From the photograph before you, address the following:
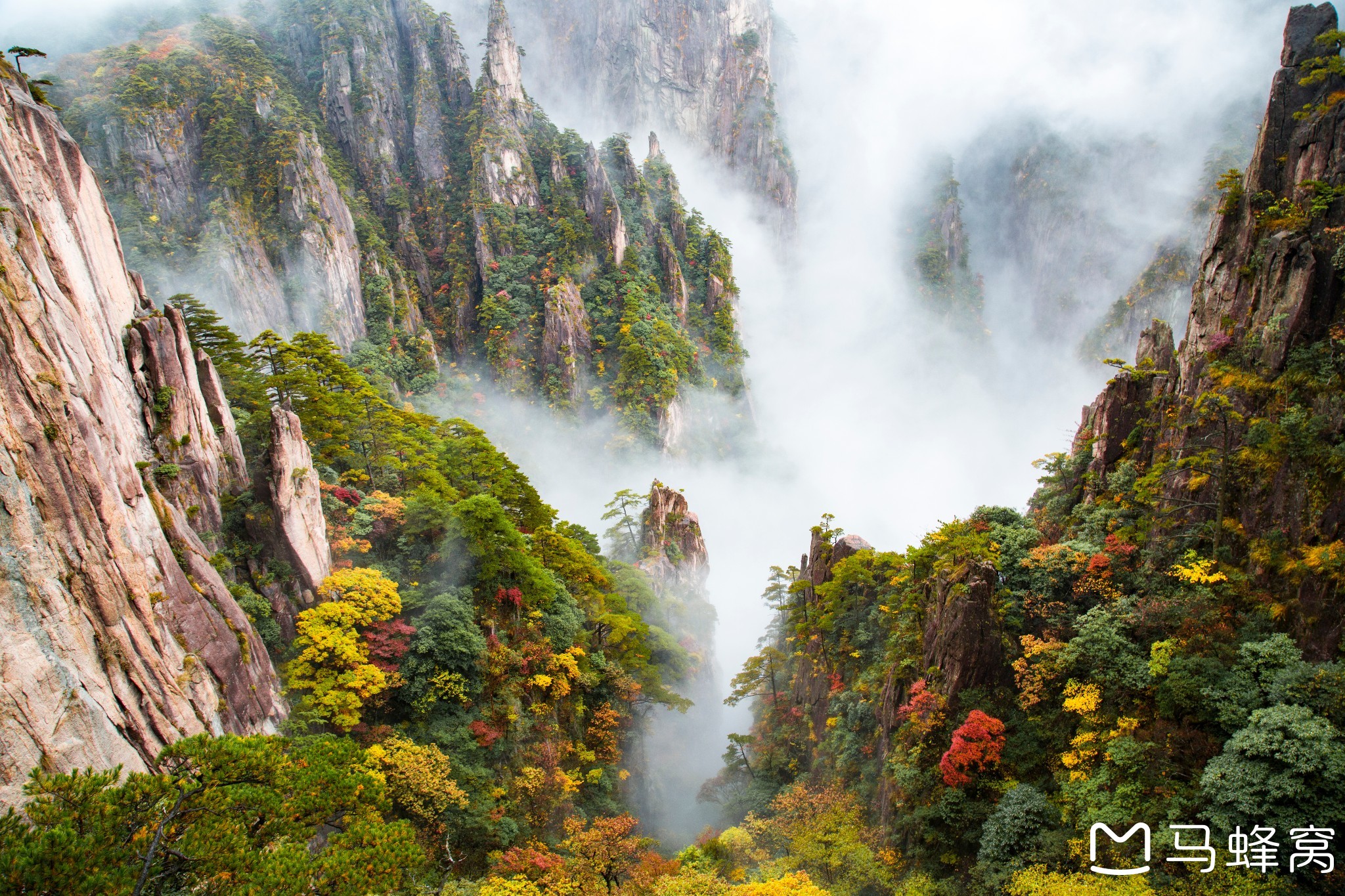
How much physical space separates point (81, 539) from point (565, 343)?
74182 mm

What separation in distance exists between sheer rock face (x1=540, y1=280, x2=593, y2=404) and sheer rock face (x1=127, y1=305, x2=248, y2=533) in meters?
62.2

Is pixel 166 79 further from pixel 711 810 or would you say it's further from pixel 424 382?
pixel 711 810

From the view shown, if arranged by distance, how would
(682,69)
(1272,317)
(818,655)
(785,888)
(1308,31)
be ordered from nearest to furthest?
(785,888) < (1272,317) < (1308,31) < (818,655) < (682,69)

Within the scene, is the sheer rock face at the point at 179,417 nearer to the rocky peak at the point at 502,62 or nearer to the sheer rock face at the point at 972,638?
the sheer rock face at the point at 972,638

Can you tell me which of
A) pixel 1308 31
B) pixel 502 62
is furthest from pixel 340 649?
pixel 502 62

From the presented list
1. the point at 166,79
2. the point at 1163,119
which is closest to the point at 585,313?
the point at 166,79

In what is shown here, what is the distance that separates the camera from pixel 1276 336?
698 inches

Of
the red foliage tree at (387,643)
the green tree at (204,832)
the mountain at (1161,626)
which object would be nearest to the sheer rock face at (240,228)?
the red foliage tree at (387,643)

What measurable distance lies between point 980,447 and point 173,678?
13607 cm

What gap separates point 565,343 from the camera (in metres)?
85.5

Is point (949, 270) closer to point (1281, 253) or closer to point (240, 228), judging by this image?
point (240, 228)

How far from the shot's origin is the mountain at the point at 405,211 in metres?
62.8

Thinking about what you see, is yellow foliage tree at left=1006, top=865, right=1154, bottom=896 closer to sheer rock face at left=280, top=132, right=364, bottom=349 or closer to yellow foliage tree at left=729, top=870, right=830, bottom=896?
yellow foliage tree at left=729, top=870, right=830, bottom=896

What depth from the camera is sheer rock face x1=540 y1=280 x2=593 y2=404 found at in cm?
8506
